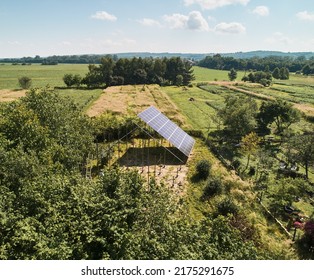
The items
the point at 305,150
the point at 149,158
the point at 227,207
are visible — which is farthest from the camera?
the point at 149,158

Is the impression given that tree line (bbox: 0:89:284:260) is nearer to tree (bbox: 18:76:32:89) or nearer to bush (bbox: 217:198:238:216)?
bush (bbox: 217:198:238:216)

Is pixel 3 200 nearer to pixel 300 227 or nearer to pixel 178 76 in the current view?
pixel 300 227

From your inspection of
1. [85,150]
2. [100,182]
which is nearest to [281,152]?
[85,150]

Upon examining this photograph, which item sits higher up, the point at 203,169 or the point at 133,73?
the point at 133,73

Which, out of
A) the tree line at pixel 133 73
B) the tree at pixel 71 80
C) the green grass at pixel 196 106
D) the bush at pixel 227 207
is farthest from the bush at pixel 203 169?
the tree at pixel 71 80

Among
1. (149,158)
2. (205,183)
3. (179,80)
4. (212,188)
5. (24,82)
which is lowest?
(205,183)

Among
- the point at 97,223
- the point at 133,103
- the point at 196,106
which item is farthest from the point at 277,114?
the point at 97,223

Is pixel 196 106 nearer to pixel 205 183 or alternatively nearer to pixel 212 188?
pixel 205 183
